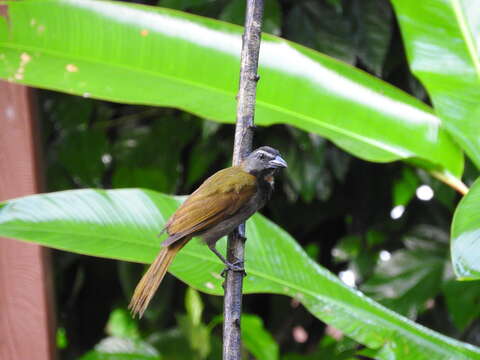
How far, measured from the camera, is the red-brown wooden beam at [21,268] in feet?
7.54

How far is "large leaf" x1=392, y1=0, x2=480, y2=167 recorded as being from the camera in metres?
2.01

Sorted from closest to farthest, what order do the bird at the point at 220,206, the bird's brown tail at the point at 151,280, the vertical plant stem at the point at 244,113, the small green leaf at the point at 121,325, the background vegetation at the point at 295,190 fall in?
the vertical plant stem at the point at 244,113, the bird's brown tail at the point at 151,280, the bird at the point at 220,206, the background vegetation at the point at 295,190, the small green leaf at the point at 121,325

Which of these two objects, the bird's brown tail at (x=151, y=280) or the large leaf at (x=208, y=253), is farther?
the large leaf at (x=208, y=253)

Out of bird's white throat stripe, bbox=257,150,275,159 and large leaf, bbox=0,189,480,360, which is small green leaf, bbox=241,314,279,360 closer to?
large leaf, bbox=0,189,480,360

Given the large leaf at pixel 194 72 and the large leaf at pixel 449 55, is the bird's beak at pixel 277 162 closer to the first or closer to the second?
the large leaf at pixel 194 72

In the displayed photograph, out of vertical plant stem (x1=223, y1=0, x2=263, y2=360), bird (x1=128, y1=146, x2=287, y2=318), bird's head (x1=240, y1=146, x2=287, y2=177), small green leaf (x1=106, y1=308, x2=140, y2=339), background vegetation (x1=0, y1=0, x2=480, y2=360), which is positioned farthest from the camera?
small green leaf (x1=106, y1=308, x2=140, y2=339)

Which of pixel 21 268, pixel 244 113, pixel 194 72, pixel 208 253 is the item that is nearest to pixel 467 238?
pixel 244 113

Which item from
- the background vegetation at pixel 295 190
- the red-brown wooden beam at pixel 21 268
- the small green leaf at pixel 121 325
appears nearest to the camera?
the red-brown wooden beam at pixel 21 268

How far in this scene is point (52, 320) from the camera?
92.5 inches

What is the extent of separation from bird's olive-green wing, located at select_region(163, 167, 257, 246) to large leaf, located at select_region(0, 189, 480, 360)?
0.13 metres

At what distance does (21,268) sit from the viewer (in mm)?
2312

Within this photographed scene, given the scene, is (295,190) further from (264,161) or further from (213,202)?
(213,202)

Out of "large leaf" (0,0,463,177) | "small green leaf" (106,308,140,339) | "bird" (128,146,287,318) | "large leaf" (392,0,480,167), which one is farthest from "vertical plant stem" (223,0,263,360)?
"small green leaf" (106,308,140,339)

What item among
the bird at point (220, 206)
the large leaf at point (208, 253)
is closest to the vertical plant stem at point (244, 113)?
the bird at point (220, 206)
